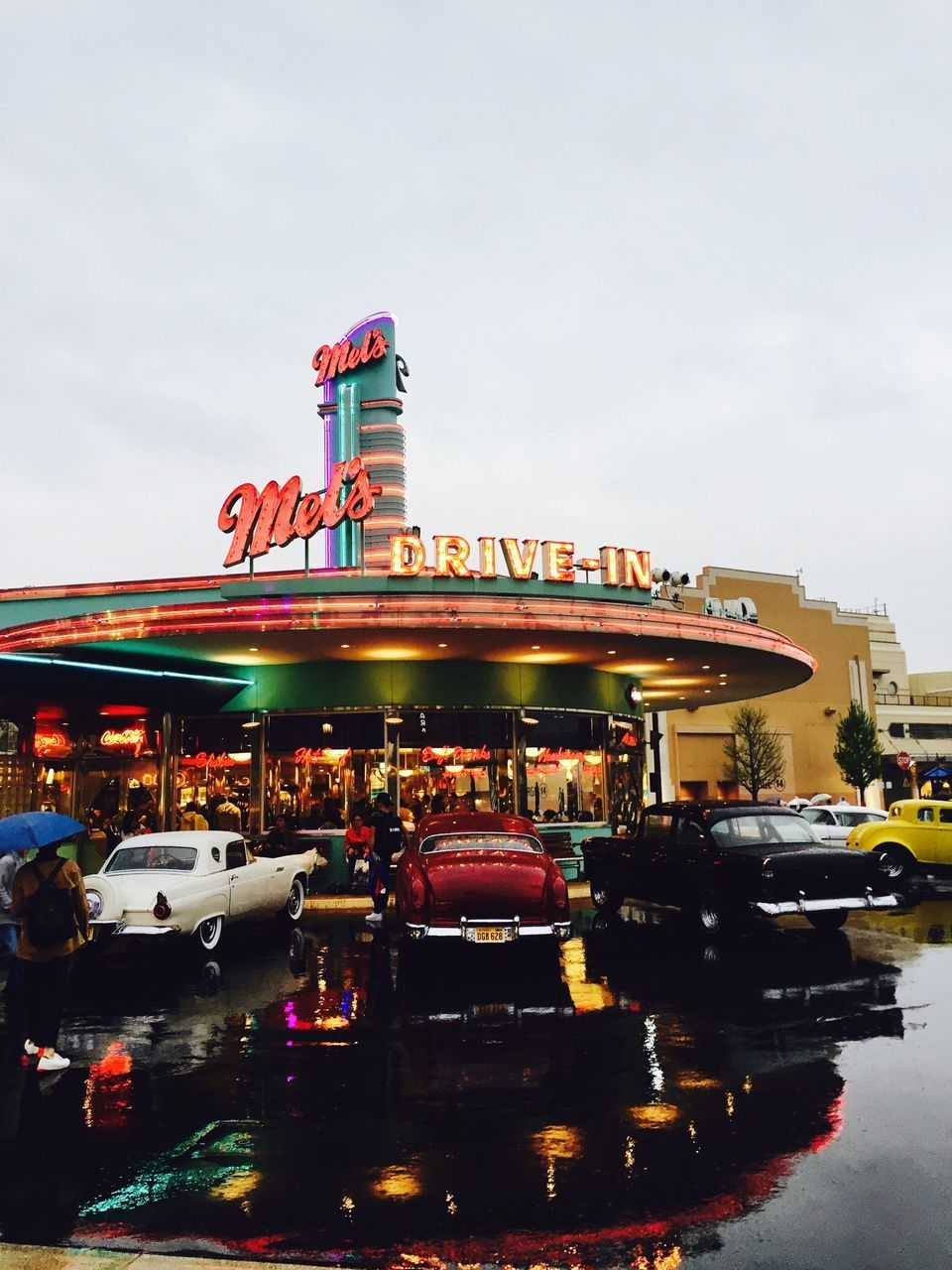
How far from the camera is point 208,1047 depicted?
820 centimetres

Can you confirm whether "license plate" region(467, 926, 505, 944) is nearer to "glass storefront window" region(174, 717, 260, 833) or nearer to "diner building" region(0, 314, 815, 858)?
"diner building" region(0, 314, 815, 858)

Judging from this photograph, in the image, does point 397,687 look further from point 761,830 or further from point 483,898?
point 483,898

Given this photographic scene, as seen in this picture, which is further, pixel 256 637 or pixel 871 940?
pixel 256 637

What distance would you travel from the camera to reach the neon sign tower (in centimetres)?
3506

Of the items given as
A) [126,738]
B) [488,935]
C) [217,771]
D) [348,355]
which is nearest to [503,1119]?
[488,935]

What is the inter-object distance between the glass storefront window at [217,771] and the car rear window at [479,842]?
10.5 m

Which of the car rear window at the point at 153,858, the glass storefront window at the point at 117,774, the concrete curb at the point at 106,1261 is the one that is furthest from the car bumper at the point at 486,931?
the glass storefront window at the point at 117,774

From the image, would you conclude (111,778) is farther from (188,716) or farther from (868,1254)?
(868,1254)

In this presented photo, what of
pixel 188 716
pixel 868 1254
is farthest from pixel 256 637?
pixel 868 1254

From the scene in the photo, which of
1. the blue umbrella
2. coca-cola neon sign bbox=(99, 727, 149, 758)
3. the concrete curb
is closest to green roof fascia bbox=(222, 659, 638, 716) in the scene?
coca-cola neon sign bbox=(99, 727, 149, 758)

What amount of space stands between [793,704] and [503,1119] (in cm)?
5230

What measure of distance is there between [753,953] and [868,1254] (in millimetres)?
8457

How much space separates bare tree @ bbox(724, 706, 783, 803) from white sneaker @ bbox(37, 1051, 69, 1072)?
45.2 metres

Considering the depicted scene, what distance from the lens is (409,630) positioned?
62.0ft
